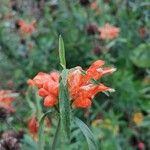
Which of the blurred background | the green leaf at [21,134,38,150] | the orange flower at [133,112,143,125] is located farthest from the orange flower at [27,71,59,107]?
the orange flower at [133,112,143,125]

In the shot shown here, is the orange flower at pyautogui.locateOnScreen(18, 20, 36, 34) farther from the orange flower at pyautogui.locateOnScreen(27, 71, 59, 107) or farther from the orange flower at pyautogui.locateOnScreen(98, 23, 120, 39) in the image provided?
the orange flower at pyautogui.locateOnScreen(27, 71, 59, 107)

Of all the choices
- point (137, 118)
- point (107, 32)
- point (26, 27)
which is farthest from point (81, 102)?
point (26, 27)

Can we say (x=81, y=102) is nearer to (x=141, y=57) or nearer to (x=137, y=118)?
A: (x=137, y=118)

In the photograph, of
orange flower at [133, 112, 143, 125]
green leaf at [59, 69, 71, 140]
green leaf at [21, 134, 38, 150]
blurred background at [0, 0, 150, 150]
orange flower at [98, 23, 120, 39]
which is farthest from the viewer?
orange flower at [98, 23, 120, 39]

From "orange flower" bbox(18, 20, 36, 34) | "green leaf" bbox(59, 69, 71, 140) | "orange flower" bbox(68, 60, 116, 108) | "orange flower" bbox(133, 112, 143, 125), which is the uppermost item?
"orange flower" bbox(18, 20, 36, 34)

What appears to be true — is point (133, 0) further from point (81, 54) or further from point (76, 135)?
point (76, 135)

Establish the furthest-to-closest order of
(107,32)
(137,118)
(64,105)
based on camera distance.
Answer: (107,32) < (137,118) < (64,105)
